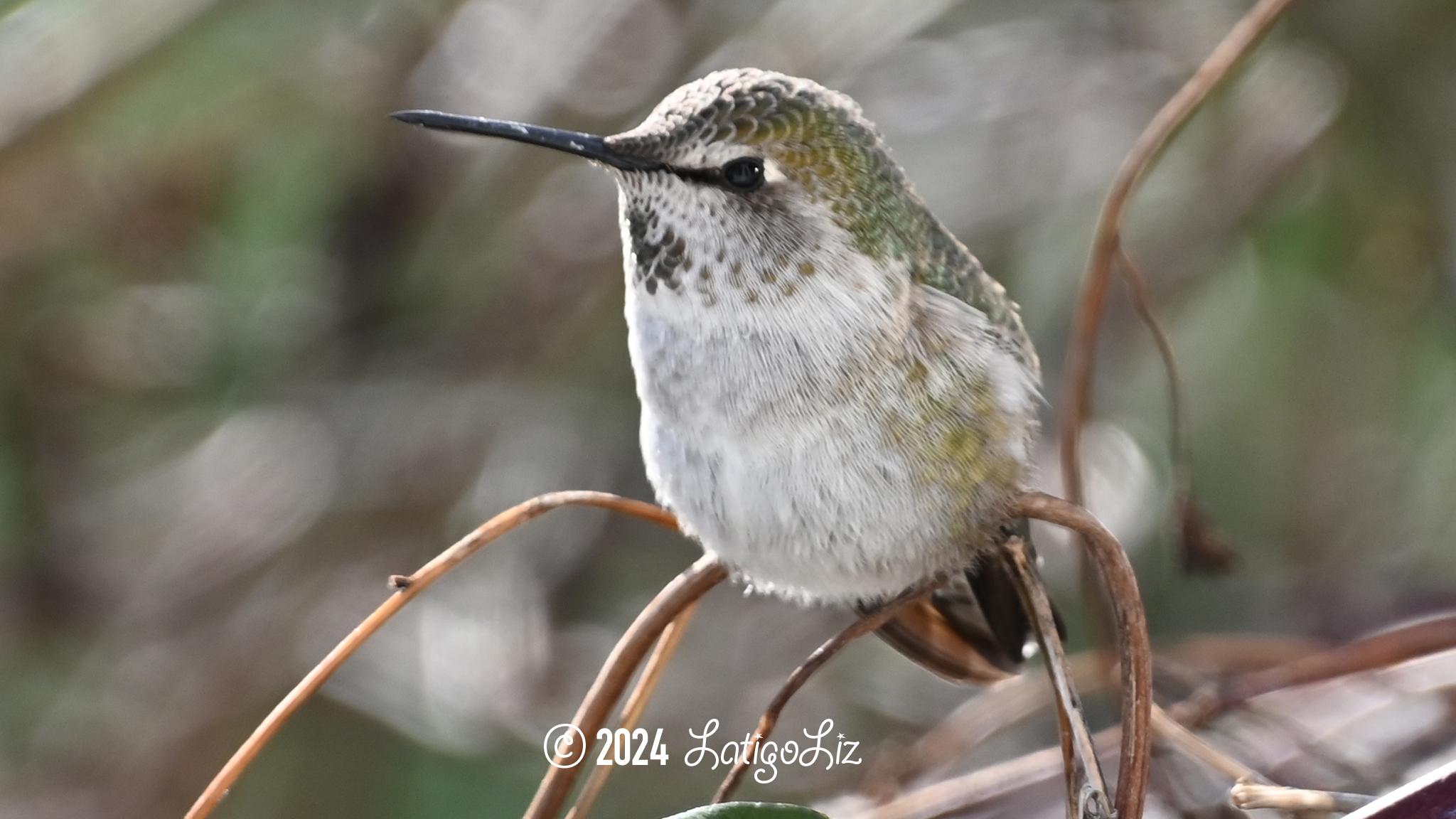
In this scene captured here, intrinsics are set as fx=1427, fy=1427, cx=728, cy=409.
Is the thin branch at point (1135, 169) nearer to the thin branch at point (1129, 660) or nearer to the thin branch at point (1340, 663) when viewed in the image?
the thin branch at point (1129, 660)

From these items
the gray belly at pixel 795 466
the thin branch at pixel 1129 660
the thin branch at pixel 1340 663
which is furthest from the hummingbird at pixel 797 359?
the thin branch at pixel 1340 663

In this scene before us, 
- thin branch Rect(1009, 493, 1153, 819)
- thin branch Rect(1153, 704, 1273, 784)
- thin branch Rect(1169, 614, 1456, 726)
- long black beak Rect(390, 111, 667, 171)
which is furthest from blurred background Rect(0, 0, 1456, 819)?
thin branch Rect(1009, 493, 1153, 819)

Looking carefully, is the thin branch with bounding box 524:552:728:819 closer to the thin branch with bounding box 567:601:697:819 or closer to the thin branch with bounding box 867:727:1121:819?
the thin branch with bounding box 567:601:697:819

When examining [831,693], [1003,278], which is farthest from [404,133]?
[831,693]

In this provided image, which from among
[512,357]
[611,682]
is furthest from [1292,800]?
[512,357]

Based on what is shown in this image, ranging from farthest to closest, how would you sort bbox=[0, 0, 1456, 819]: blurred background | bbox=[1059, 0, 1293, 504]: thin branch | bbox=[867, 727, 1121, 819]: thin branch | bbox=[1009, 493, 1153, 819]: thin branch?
bbox=[0, 0, 1456, 819]: blurred background → bbox=[867, 727, 1121, 819]: thin branch → bbox=[1059, 0, 1293, 504]: thin branch → bbox=[1009, 493, 1153, 819]: thin branch
